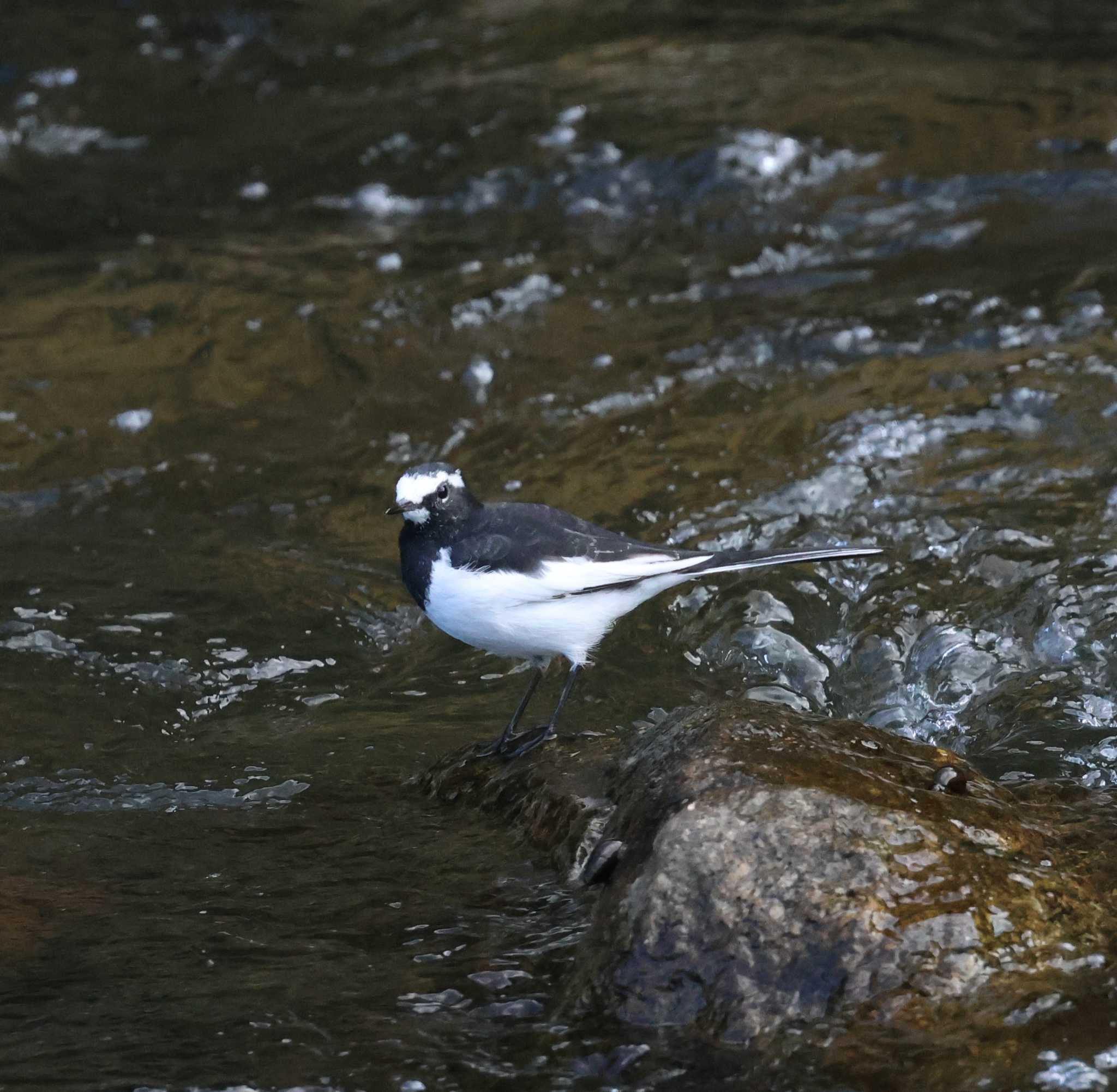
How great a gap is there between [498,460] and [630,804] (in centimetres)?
422

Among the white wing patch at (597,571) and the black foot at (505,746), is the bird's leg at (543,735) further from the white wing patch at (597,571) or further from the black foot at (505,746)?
the white wing patch at (597,571)

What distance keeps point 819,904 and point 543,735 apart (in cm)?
181

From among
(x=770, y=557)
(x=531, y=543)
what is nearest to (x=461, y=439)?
(x=531, y=543)

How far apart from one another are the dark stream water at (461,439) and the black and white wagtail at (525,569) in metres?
0.41

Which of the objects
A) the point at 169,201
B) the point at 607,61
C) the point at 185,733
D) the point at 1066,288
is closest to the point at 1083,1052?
the point at 185,733

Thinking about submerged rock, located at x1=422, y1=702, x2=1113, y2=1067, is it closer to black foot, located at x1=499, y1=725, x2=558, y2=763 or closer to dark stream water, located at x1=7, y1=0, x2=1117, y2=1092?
dark stream water, located at x1=7, y1=0, x2=1117, y2=1092

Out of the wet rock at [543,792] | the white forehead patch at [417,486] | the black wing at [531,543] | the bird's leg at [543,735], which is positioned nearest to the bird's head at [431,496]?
the white forehead patch at [417,486]

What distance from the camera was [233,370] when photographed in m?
9.16

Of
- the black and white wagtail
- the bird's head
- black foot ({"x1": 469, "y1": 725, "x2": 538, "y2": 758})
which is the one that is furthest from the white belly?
black foot ({"x1": 469, "y1": 725, "x2": 538, "y2": 758})

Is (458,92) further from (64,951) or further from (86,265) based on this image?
(64,951)

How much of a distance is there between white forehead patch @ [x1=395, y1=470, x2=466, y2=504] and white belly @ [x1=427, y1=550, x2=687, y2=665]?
0.23m

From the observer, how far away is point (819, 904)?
3.54 metres

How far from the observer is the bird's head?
5277 mm

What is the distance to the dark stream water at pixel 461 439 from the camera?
407 cm
